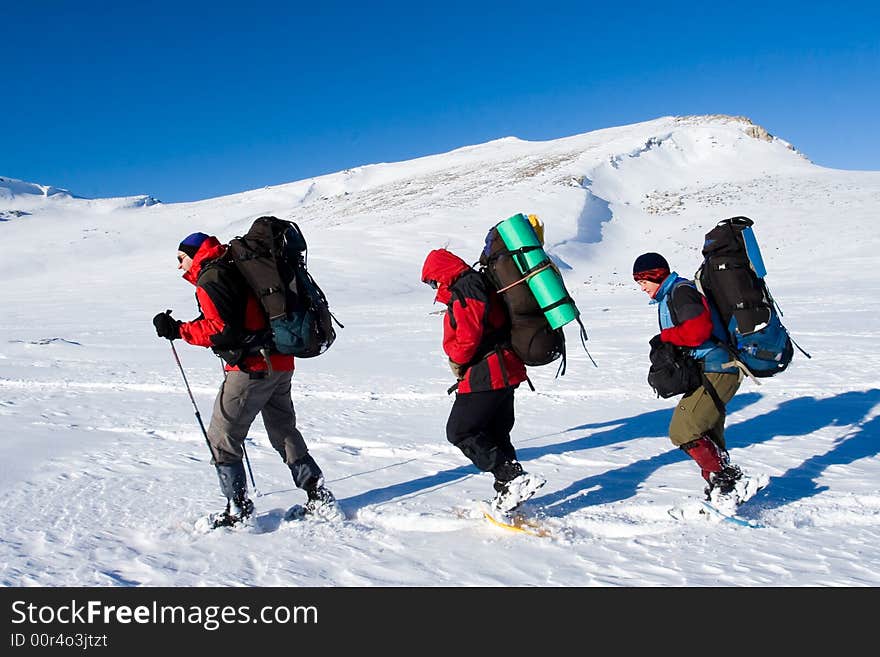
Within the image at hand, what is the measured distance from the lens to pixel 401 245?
31547 mm

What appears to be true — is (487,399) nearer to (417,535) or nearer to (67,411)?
(417,535)

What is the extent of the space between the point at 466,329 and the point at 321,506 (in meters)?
1.63

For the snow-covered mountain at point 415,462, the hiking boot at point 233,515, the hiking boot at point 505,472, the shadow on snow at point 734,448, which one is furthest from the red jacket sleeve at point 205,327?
the hiking boot at point 505,472

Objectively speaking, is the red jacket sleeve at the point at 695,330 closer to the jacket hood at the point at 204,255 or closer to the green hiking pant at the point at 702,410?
the green hiking pant at the point at 702,410

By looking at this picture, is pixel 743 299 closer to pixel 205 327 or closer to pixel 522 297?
pixel 522 297

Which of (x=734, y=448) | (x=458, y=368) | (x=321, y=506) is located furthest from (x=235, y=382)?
(x=734, y=448)

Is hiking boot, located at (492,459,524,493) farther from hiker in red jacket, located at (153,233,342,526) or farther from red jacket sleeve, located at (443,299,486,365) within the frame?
hiker in red jacket, located at (153,233,342,526)

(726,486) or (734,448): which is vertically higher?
(726,486)

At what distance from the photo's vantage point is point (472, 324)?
381cm

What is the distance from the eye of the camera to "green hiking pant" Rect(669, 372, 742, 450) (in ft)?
13.6

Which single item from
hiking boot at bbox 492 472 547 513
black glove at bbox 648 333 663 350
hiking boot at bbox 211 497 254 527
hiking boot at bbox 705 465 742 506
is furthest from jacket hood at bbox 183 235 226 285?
hiking boot at bbox 705 465 742 506

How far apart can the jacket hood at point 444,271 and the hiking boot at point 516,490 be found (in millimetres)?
1223
